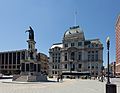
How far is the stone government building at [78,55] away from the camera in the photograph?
119 m

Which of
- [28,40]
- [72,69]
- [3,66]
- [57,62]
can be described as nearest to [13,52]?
[3,66]

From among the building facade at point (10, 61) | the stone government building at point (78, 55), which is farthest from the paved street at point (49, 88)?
the building facade at point (10, 61)

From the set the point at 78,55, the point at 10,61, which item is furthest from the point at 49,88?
the point at 10,61

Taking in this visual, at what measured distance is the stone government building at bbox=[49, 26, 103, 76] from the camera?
11900 cm

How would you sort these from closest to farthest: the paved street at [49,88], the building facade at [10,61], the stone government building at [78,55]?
the paved street at [49,88] < the stone government building at [78,55] < the building facade at [10,61]

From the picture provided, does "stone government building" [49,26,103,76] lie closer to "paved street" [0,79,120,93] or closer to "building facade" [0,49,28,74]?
"building facade" [0,49,28,74]

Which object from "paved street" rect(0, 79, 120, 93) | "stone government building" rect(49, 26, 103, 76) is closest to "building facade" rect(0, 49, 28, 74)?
"stone government building" rect(49, 26, 103, 76)

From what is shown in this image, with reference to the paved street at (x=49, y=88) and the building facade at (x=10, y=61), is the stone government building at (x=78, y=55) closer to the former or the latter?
the building facade at (x=10, y=61)

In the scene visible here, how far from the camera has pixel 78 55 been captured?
123562mm

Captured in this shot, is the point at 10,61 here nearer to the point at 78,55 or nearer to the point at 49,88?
the point at 78,55

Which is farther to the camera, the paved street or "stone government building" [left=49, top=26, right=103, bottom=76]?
"stone government building" [left=49, top=26, right=103, bottom=76]

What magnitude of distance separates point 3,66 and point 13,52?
46.1 feet

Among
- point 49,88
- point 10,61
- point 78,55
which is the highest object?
point 78,55

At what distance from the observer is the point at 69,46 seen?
124125 mm
